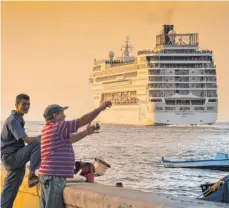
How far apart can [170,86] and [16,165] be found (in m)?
62.1

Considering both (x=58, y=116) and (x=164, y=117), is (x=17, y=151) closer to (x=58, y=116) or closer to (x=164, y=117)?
(x=58, y=116)

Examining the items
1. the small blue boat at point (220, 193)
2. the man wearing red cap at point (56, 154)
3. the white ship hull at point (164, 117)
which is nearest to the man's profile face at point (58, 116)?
the man wearing red cap at point (56, 154)

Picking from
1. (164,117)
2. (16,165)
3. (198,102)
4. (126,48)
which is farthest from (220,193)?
(126,48)

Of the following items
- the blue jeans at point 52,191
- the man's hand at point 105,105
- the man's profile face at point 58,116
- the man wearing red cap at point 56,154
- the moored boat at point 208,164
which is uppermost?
the man's hand at point 105,105

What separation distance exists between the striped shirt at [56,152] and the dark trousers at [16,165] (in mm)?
430

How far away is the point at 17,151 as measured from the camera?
4406 millimetres

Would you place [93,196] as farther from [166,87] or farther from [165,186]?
[166,87]

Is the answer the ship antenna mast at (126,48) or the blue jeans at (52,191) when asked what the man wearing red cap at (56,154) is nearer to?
the blue jeans at (52,191)

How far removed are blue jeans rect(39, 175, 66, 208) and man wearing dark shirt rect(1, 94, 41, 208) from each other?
429 millimetres

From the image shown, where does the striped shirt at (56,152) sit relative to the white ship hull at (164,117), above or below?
above

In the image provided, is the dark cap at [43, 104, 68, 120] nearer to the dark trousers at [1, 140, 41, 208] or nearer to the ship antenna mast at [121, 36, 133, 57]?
the dark trousers at [1, 140, 41, 208]

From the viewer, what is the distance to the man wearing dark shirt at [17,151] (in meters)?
4.30

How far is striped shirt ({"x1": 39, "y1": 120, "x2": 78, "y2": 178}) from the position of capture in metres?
3.80

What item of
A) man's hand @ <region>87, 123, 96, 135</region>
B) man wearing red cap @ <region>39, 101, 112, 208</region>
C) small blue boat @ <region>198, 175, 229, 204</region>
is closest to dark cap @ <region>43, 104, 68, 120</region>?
man wearing red cap @ <region>39, 101, 112, 208</region>
